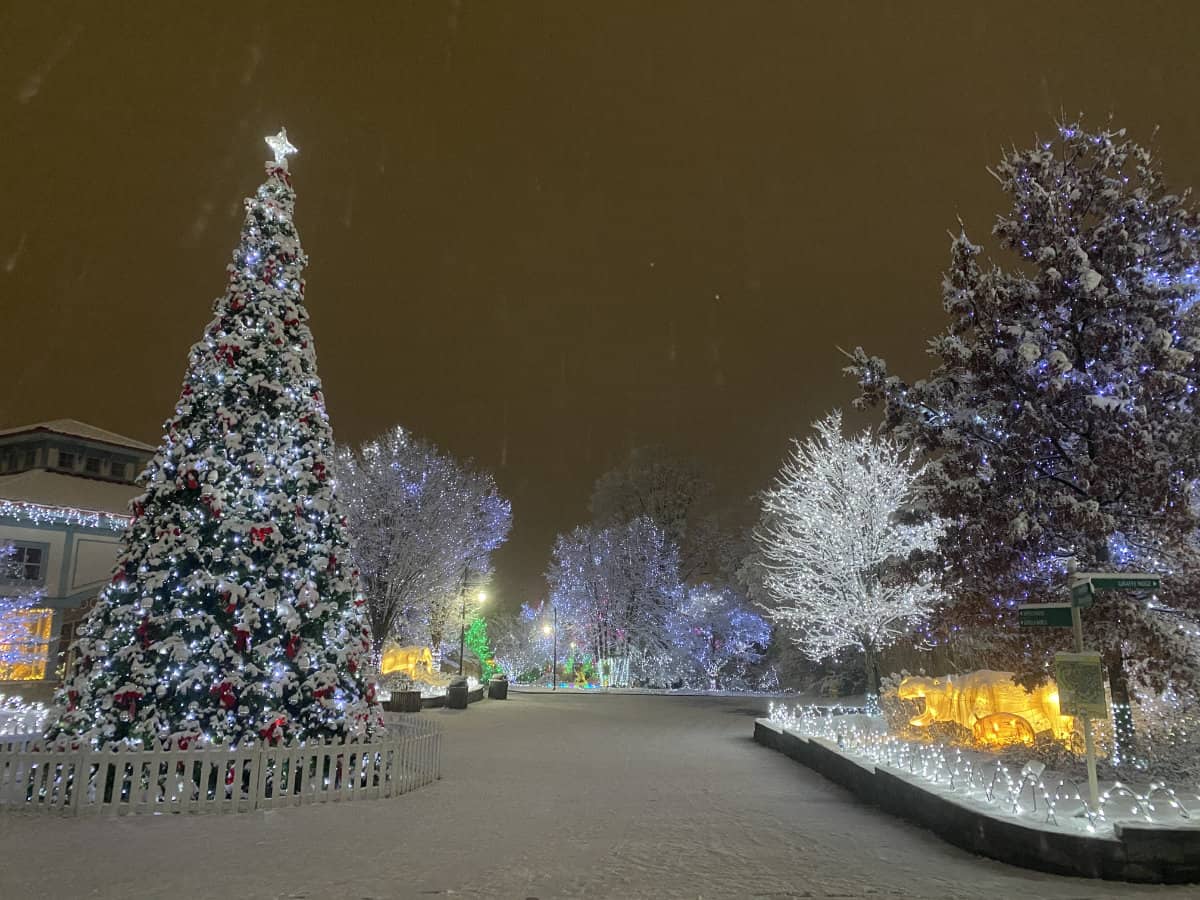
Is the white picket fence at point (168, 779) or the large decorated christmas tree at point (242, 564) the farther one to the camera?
the large decorated christmas tree at point (242, 564)

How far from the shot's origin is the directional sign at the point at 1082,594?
8234 millimetres

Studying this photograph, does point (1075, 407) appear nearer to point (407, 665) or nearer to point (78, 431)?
point (407, 665)

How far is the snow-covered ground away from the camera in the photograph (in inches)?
261

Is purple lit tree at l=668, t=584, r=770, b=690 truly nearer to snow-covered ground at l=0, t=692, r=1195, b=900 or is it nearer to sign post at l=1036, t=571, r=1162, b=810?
snow-covered ground at l=0, t=692, r=1195, b=900

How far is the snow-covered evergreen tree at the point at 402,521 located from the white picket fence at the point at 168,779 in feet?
76.6

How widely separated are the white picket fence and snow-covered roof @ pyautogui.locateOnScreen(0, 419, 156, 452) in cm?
3271

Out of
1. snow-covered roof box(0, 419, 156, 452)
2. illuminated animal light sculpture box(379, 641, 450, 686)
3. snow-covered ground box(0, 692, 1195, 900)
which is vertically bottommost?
snow-covered ground box(0, 692, 1195, 900)

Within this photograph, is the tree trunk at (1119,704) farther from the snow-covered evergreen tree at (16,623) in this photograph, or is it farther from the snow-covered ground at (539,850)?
the snow-covered evergreen tree at (16,623)

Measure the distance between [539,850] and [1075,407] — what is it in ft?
→ 33.0

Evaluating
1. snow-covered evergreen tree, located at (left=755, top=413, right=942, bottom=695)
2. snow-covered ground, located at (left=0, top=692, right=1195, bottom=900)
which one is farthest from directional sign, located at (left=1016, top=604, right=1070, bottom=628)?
snow-covered evergreen tree, located at (left=755, top=413, right=942, bottom=695)

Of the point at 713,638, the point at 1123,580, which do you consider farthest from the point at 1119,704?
the point at 713,638

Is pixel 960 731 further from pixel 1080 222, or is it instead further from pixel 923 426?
pixel 1080 222

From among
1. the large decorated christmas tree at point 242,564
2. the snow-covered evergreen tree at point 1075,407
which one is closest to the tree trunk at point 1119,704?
the snow-covered evergreen tree at point 1075,407

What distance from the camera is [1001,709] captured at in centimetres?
1324
